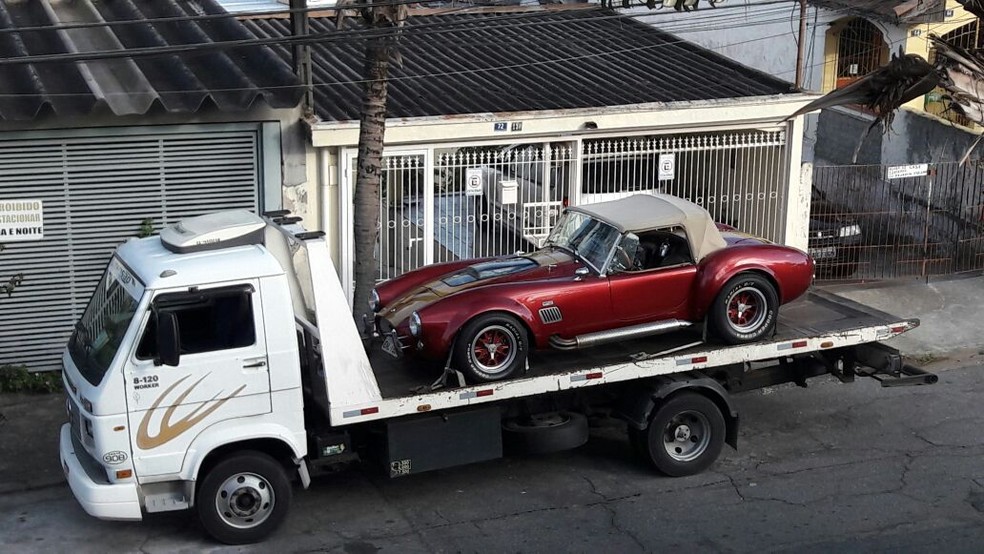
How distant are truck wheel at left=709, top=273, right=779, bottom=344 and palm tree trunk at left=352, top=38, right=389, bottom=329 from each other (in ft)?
11.9

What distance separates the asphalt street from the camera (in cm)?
888

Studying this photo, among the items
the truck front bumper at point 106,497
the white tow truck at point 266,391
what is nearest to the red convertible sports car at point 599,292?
the white tow truck at point 266,391

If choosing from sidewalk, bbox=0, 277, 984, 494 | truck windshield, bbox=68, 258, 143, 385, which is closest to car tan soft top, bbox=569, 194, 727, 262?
truck windshield, bbox=68, 258, 143, 385

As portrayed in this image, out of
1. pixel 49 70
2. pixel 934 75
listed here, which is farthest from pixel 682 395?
pixel 49 70

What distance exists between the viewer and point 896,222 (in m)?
16.2

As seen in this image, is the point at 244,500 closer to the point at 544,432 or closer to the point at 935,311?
the point at 544,432

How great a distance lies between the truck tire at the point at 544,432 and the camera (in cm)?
953

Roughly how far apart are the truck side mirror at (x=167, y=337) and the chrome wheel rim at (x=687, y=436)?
416 cm

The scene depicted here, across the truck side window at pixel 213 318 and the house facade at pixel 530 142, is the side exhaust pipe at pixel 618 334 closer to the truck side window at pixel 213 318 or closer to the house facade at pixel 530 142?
the truck side window at pixel 213 318

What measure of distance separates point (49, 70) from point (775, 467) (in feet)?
28.5

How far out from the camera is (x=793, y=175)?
1555 centimetres

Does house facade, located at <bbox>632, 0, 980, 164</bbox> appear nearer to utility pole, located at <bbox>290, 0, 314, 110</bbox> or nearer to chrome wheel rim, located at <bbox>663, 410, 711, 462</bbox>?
utility pole, located at <bbox>290, 0, 314, 110</bbox>

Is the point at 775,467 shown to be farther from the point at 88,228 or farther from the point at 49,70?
the point at 49,70

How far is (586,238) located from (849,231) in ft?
23.9
